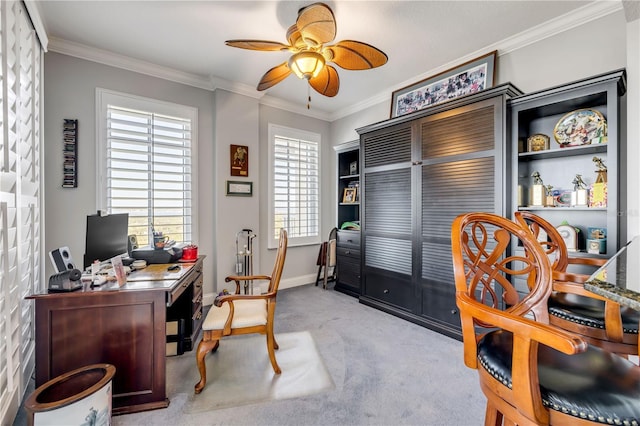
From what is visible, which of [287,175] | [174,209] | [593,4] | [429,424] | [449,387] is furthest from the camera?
[287,175]

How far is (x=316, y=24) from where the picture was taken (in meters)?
1.85

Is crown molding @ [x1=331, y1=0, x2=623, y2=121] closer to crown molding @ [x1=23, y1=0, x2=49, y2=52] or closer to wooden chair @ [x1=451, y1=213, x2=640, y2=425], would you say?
wooden chair @ [x1=451, y1=213, x2=640, y2=425]

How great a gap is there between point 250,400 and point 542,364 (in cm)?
162

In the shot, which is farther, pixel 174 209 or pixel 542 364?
pixel 174 209

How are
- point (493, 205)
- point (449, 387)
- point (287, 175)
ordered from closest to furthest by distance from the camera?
point (449, 387) → point (493, 205) → point (287, 175)

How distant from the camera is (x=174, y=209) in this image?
333 cm

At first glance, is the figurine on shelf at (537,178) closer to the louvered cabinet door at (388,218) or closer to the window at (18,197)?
the louvered cabinet door at (388,218)

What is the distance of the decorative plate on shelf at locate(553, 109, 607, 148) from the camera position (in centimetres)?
209

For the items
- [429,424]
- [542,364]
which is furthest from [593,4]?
[429,424]

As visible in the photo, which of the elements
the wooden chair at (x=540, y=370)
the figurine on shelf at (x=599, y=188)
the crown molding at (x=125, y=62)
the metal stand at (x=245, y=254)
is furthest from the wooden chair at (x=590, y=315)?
the crown molding at (x=125, y=62)

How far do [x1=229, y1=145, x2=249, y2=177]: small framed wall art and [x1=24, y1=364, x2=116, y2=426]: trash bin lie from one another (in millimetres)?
2562

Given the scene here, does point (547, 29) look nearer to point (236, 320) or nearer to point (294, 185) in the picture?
point (294, 185)

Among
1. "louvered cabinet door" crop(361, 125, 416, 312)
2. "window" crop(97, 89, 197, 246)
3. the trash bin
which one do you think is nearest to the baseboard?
"louvered cabinet door" crop(361, 125, 416, 312)

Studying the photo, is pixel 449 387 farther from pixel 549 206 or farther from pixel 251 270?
Result: pixel 251 270
